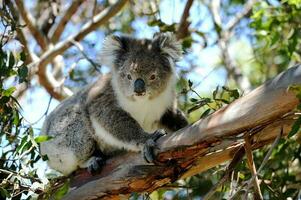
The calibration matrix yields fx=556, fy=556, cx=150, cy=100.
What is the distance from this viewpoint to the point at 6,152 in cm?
440

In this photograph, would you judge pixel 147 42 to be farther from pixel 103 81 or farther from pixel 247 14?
pixel 247 14

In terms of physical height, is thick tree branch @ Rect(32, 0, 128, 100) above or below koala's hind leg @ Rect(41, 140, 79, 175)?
above

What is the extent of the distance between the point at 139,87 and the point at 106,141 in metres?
0.54

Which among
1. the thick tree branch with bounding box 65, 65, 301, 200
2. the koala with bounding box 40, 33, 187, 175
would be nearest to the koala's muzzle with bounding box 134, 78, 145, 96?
the koala with bounding box 40, 33, 187, 175

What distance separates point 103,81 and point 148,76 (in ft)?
1.61

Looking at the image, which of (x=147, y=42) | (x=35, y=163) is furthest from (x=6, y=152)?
(x=147, y=42)

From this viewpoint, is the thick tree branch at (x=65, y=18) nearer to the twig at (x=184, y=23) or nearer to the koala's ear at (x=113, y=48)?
the twig at (x=184, y=23)

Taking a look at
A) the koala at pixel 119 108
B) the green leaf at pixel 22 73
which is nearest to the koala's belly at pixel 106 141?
the koala at pixel 119 108

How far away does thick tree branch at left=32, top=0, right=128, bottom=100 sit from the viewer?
6.24 metres

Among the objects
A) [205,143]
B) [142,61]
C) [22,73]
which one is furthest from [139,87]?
[205,143]

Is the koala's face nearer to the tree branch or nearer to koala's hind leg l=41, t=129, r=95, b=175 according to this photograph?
koala's hind leg l=41, t=129, r=95, b=175

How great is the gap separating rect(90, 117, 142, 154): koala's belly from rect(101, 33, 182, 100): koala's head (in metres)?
0.35

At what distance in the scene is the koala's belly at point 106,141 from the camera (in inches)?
178

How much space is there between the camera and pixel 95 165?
447cm
